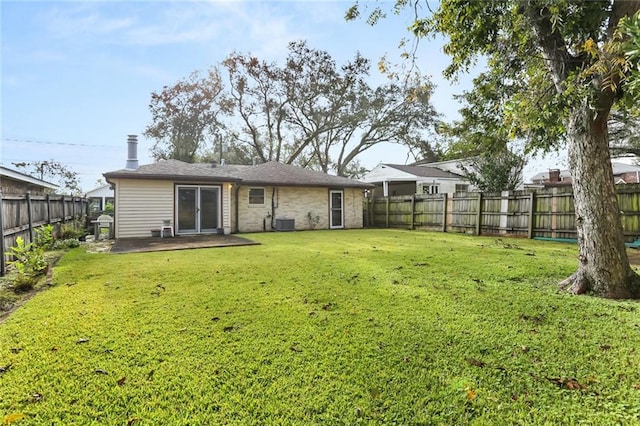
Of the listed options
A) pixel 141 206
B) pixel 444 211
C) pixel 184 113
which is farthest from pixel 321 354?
pixel 184 113

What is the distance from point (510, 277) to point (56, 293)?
652 cm

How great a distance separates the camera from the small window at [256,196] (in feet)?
47.4

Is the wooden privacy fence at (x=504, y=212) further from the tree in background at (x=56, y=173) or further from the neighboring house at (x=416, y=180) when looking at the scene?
the tree in background at (x=56, y=173)

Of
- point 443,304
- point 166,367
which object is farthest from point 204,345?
point 443,304

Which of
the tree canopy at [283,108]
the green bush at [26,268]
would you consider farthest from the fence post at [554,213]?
the tree canopy at [283,108]

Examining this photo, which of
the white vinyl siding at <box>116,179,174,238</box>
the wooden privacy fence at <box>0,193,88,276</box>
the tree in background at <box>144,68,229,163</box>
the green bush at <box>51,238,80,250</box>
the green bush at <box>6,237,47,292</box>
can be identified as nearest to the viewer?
the green bush at <box>6,237,47,292</box>

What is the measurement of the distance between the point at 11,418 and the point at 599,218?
5858mm

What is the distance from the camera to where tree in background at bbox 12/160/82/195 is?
2891 cm

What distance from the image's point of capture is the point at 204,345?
2.82 metres

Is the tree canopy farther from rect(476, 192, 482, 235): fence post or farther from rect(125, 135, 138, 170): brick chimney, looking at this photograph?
rect(125, 135, 138, 170): brick chimney

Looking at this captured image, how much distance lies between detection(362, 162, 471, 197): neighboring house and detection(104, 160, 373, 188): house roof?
5.18 m

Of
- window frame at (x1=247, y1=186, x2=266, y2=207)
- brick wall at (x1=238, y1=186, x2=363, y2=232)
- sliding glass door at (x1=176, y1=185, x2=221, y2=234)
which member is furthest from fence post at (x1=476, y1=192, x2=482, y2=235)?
sliding glass door at (x1=176, y1=185, x2=221, y2=234)

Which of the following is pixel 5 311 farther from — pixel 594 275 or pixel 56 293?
pixel 594 275

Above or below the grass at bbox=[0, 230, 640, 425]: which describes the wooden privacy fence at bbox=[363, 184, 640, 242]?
above
